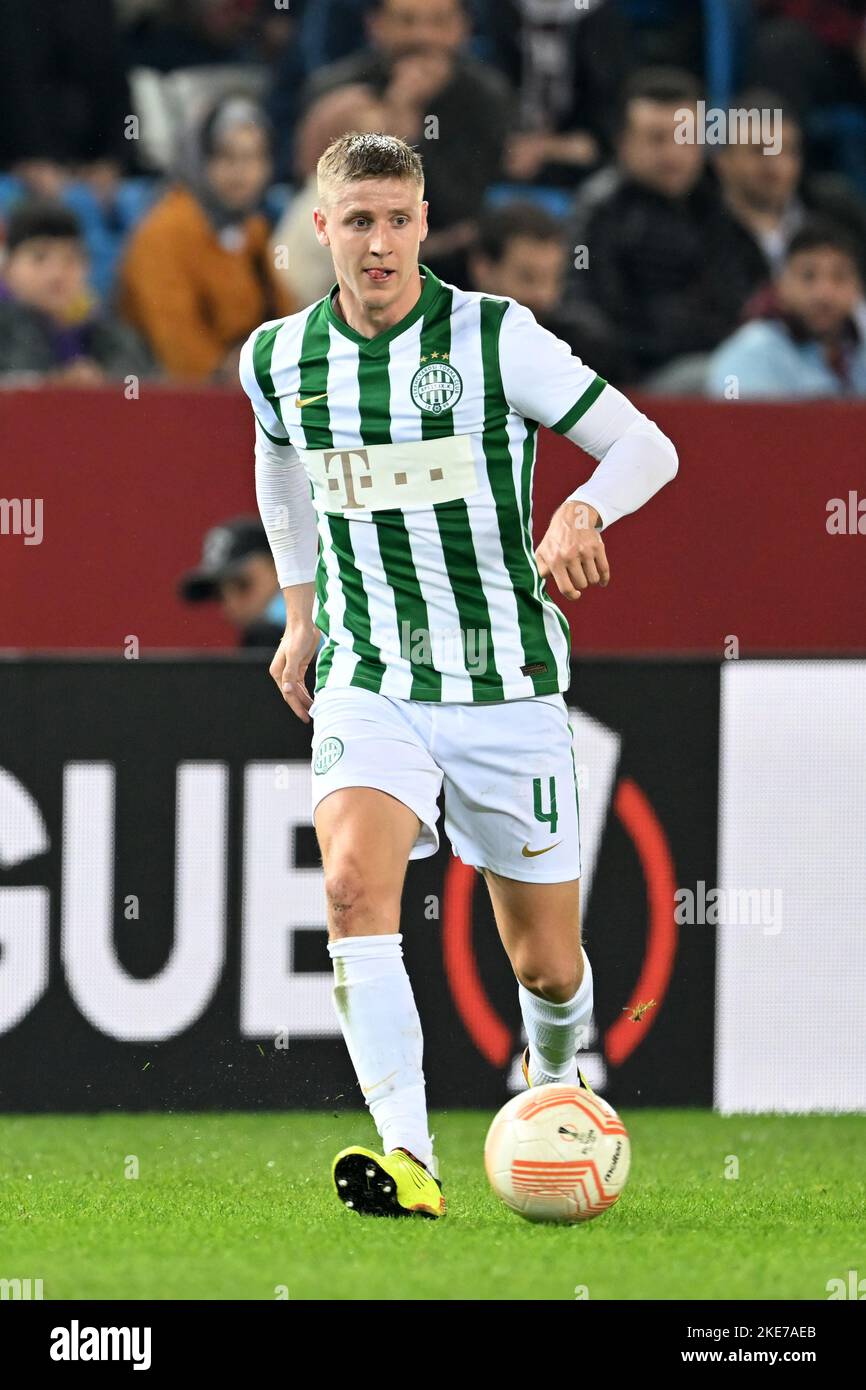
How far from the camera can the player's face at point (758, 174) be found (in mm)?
9914

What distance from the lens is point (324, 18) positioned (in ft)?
32.8

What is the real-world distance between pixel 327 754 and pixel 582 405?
2.84ft

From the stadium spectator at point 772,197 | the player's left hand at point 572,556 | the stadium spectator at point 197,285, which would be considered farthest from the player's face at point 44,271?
the player's left hand at point 572,556

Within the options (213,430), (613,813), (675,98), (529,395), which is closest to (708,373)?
(675,98)

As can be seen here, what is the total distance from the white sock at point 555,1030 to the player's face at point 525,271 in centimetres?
412

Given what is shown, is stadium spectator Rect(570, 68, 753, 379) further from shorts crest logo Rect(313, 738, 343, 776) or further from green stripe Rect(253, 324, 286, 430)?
shorts crest logo Rect(313, 738, 343, 776)

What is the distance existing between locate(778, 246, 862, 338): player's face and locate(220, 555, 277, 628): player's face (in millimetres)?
2514

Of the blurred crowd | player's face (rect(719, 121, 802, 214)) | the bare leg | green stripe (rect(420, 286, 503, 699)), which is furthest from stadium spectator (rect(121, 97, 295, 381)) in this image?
the bare leg

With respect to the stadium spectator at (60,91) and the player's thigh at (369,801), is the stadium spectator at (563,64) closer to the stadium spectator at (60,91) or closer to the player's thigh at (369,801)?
the stadium spectator at (60,91)

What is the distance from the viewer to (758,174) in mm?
9961

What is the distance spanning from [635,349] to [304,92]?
1905 millimetres

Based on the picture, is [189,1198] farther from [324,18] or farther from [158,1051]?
[324,18]

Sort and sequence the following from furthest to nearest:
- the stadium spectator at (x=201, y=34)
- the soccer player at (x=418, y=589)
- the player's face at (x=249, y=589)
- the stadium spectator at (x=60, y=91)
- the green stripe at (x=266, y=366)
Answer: the stadium spectator at (x=201, y=34), the stadium spectator at (x=60, y=91), the player's face at (x=249, y=589), the green stripe at (x=266, y=366), the soccer player at (x=418, y=589)

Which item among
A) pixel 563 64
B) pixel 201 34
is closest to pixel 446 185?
pixel 563 64
